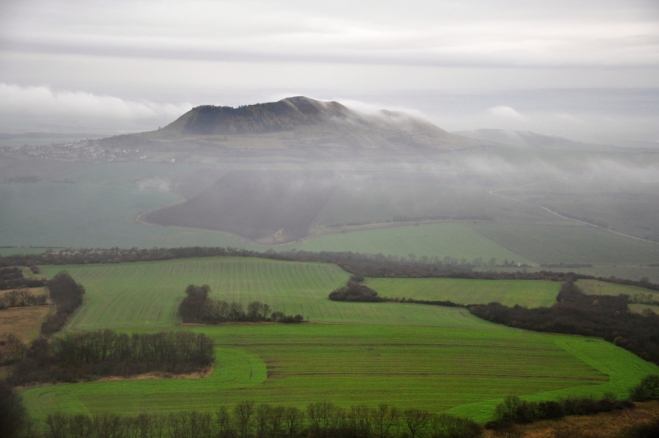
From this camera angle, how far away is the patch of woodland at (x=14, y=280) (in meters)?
38.8

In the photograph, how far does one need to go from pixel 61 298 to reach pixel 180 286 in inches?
333

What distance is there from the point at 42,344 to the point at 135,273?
60.4 feet

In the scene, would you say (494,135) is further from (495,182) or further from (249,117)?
(249,117)

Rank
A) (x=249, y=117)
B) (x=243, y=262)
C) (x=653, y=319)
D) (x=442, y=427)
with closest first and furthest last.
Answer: (x=442, y=427) → (x=653, y=319) → (x=243, y=262) → (x=249, y=117)

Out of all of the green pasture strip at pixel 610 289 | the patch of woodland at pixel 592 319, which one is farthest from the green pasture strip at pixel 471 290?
the green pasture strip at pixel 610 289

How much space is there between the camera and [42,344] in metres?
27.0

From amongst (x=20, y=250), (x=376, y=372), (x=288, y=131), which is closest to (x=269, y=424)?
(x=376, y=372)

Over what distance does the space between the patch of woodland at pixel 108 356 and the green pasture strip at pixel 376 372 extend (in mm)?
968

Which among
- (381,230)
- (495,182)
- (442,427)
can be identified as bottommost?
(442,427)

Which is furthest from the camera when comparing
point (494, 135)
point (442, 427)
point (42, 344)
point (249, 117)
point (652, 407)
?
point (494, 135)

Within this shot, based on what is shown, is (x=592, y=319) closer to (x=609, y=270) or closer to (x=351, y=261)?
(x=609, y=270)

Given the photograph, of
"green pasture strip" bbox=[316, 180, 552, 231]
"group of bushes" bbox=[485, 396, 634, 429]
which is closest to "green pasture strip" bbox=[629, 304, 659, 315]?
"group of bushes" bbox=[485, 396, 634, 429]

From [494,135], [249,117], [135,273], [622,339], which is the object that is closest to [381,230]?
[135,273]

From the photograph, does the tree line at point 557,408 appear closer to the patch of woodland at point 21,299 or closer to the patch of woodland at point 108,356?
the patch of woodland at point 108,356
